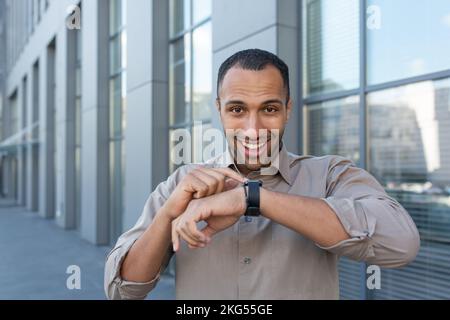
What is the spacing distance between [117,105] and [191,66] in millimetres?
3210

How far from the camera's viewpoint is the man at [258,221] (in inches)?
48.4

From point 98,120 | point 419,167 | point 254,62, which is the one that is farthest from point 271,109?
point 98,120

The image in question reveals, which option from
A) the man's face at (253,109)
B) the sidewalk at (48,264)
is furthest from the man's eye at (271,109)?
the sidewalk at (48,264)

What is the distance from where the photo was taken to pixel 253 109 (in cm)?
142

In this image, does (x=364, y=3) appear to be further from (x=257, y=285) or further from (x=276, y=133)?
(x=257, y=285)

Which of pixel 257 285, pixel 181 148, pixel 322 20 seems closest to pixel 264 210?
pixel 257 285

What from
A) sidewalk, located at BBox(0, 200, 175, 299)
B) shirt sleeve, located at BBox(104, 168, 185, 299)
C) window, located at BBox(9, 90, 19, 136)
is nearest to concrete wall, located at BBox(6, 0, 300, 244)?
sidewalk, located at BBox(0, 200, 175, 299)

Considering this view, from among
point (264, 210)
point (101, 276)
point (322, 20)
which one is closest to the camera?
point (264, 210)

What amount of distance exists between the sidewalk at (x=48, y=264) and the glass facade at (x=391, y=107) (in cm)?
315

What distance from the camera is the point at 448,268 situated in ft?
10.7

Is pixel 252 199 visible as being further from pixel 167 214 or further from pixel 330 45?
pixel 330 45

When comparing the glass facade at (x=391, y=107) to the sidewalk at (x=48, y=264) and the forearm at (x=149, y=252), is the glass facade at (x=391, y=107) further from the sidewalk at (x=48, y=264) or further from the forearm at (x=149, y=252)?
the sidewalk at (x=48, y=264)

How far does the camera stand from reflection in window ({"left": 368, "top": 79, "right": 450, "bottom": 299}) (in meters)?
3.33
